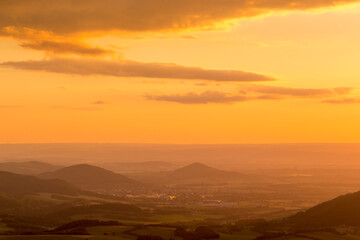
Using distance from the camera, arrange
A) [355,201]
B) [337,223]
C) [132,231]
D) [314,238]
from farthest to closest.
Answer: [355,201]
[337,223]
[132,231]
[314,238]

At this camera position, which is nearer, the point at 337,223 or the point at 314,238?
the point at 314,238

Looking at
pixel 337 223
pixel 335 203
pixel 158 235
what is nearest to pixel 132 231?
pixel 158 235

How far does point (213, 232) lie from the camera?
485 ft

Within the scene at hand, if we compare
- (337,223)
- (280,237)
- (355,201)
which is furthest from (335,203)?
(280,237)

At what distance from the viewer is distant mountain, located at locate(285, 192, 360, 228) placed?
174875 millimetres

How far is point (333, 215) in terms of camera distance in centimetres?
18312

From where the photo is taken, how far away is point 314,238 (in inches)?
5408

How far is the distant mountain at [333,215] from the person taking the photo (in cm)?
17488

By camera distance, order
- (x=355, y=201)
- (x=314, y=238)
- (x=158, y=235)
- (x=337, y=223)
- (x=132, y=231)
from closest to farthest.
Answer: (x=314, y=238), (x=158, y=235), (x=132, y=231), (x=337, y=223), (x=355, y=201)

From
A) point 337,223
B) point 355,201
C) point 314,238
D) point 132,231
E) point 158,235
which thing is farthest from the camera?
point 355,201

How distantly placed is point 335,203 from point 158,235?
72716mm

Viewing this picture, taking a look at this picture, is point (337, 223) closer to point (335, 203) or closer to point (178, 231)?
point (335, 203)

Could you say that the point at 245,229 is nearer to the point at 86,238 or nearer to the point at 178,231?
the point at 178,231

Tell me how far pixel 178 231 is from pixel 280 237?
87.9 feet
